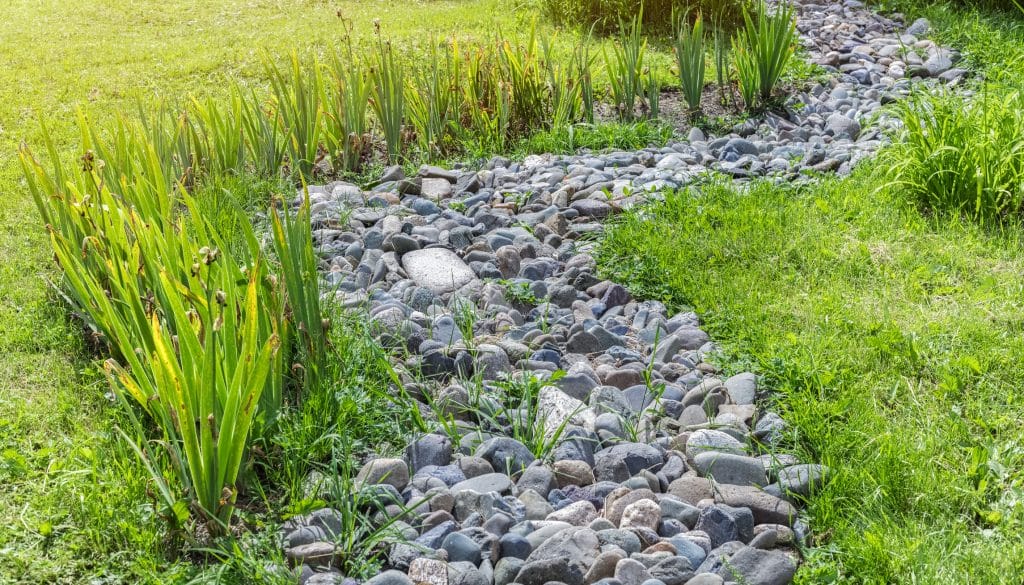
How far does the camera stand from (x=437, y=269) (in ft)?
12.5

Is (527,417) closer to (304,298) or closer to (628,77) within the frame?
(304,298)

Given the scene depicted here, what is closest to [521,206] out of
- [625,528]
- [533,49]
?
[533,49]

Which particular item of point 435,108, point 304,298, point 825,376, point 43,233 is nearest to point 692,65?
point 435,108

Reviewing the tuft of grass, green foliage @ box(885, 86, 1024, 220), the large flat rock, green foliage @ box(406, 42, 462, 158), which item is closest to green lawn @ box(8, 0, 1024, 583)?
the tuft of grass

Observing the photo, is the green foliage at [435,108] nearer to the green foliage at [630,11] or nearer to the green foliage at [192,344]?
the green foliage at [192,344]

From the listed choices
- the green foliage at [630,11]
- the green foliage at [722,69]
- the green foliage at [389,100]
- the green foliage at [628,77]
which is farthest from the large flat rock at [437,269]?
the green foliage at [630,11]

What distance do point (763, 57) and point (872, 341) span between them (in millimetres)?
2881

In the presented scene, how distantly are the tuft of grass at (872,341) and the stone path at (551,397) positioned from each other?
0.12 meters

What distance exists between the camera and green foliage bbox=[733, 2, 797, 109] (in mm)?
5516

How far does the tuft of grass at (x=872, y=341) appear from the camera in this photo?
2.30 meters

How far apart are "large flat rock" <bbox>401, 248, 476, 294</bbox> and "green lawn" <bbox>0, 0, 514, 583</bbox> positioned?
1263 millimetres

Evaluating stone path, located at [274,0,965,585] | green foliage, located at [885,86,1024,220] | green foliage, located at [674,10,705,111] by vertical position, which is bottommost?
stone path, located at [274,0,965,585]

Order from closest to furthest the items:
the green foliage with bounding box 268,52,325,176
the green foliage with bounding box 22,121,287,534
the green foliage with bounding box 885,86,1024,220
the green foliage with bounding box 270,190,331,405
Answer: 1. the green foliage with bounding box 22,121,287,534
2. the green foliage with bounding box 270,190,331,405
3. the green foliage with bounding box 885,86,1024,220
4. the green foliage with bounding box 268,52,325,176

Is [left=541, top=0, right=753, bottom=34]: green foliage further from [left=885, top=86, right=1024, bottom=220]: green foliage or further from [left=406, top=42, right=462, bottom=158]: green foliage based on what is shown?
[left=885, top=86, right=1024, bottom=220]: green foliage
